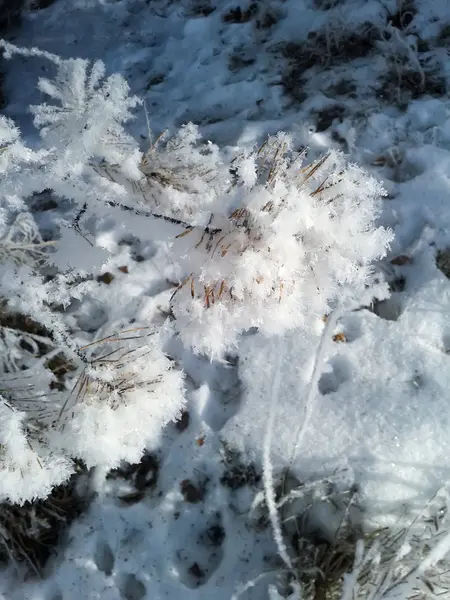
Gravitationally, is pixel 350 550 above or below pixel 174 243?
below

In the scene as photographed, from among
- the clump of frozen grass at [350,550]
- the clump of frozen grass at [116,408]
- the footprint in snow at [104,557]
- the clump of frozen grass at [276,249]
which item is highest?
the clump of frozen grass at [276,249]

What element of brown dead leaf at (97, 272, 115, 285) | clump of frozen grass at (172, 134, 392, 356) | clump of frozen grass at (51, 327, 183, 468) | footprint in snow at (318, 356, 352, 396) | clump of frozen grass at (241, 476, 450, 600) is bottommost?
clump of frozen grass at (241, 476, 450, 600)

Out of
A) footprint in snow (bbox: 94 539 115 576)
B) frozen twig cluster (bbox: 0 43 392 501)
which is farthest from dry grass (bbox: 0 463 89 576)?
frozen twig cluster (bbox: 0 43 392 501)

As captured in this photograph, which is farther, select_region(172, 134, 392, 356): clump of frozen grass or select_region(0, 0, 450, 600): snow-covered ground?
select_region(0, 0, 450, 600): snow-covered ground

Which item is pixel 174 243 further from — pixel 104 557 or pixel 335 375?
pixel 104 557

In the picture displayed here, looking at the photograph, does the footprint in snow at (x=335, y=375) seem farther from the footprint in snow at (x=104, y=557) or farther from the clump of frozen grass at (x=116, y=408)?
the footprint in snow at (x=104, y=557)

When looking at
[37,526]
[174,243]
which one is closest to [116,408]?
[174,243]

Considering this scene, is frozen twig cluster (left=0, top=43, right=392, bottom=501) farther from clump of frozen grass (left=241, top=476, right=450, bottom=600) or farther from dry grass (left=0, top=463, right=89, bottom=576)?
clump of frozen grass (left=241, top=476, right=450, bottom=600)

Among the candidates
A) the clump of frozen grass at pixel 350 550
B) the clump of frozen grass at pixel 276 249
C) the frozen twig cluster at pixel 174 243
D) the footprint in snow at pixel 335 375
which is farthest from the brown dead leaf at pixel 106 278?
the clump of frozen grass at pixel 350 550

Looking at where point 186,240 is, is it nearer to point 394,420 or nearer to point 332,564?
point 394,420
